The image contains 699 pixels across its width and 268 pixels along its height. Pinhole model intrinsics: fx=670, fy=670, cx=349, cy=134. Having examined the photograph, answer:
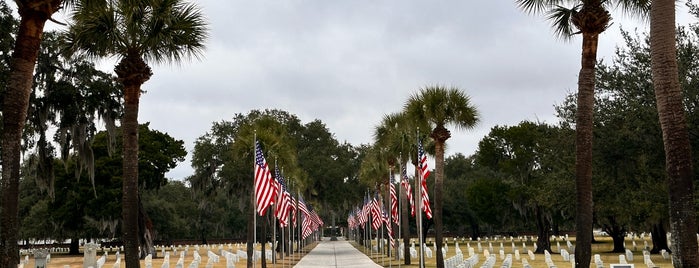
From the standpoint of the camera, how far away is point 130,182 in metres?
16.8

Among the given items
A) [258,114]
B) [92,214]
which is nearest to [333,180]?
[258,114]

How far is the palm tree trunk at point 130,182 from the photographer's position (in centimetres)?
1641

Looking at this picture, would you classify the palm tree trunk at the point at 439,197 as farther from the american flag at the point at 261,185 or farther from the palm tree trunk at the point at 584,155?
the palm tree trunk at the point at 584,155

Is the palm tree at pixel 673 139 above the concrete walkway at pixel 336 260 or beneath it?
above

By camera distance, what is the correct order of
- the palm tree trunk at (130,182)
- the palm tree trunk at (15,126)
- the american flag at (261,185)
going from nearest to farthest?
the palm tree trunk at (15,126)
the palm tree trunk at (130,182)
the american flag at (261,185)

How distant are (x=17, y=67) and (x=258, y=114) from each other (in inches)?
1579

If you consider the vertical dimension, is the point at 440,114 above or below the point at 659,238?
above

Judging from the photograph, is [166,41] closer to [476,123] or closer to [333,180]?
[476,123]

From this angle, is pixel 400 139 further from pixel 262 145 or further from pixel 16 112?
pixel 16 112

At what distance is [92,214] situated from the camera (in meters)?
51.7

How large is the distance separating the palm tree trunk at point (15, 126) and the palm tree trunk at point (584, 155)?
1097 cm

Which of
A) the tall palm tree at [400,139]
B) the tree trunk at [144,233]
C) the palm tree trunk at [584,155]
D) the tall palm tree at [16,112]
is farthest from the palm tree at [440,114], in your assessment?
the tree trunk at [144,233]

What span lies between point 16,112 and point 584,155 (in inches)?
449

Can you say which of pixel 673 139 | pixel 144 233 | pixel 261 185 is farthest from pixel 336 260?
pixel 673 139
